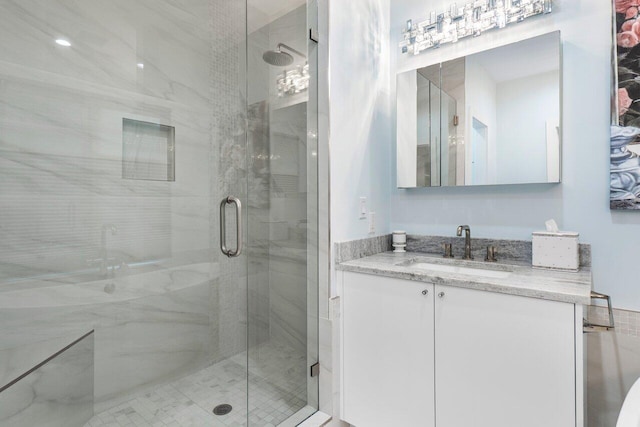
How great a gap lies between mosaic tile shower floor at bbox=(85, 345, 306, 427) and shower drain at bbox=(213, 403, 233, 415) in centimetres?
1

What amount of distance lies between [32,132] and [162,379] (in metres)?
1.29

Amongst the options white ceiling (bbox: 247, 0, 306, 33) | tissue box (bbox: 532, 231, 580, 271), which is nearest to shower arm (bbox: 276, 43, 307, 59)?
white ceiling (bbox: 247, 0, 306, 33)

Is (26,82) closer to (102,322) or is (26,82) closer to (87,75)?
(87,75)

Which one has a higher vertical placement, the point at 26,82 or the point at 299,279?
the point at 26,82

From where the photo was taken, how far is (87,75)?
56.6 inches

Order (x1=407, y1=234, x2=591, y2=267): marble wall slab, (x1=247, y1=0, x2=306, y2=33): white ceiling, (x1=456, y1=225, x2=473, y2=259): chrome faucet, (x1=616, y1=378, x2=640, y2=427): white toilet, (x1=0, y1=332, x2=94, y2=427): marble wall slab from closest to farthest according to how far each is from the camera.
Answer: (x1=616, y1=378, x2=640, y2=427): white toilet → (x1=0, y1=332, x2=94, y2=427): marble wall slab → (x1=407, y1=234, x2=591, y2=267): marble wall slab → (x1=247, y1=0, x2=306, y2=33): white ceiling → (x1=456, y1=225, x2=473, y2=259): chrome faucet

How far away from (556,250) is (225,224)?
165 cm

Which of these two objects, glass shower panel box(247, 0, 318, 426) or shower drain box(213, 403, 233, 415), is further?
glass shower panel box(247, 0, 318, 426)

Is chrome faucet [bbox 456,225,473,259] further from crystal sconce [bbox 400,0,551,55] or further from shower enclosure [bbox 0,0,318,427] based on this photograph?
crystal sconce [bbox 400,0,551,55]

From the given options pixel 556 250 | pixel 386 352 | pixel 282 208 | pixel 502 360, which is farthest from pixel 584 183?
pixel 282 208

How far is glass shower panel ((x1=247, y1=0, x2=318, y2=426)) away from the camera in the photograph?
180 cm

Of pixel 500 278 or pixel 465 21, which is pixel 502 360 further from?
pixel 465 21

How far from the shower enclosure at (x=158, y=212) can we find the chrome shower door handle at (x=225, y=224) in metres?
0.01

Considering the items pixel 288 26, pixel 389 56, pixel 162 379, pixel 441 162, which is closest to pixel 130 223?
pixel 162 379
